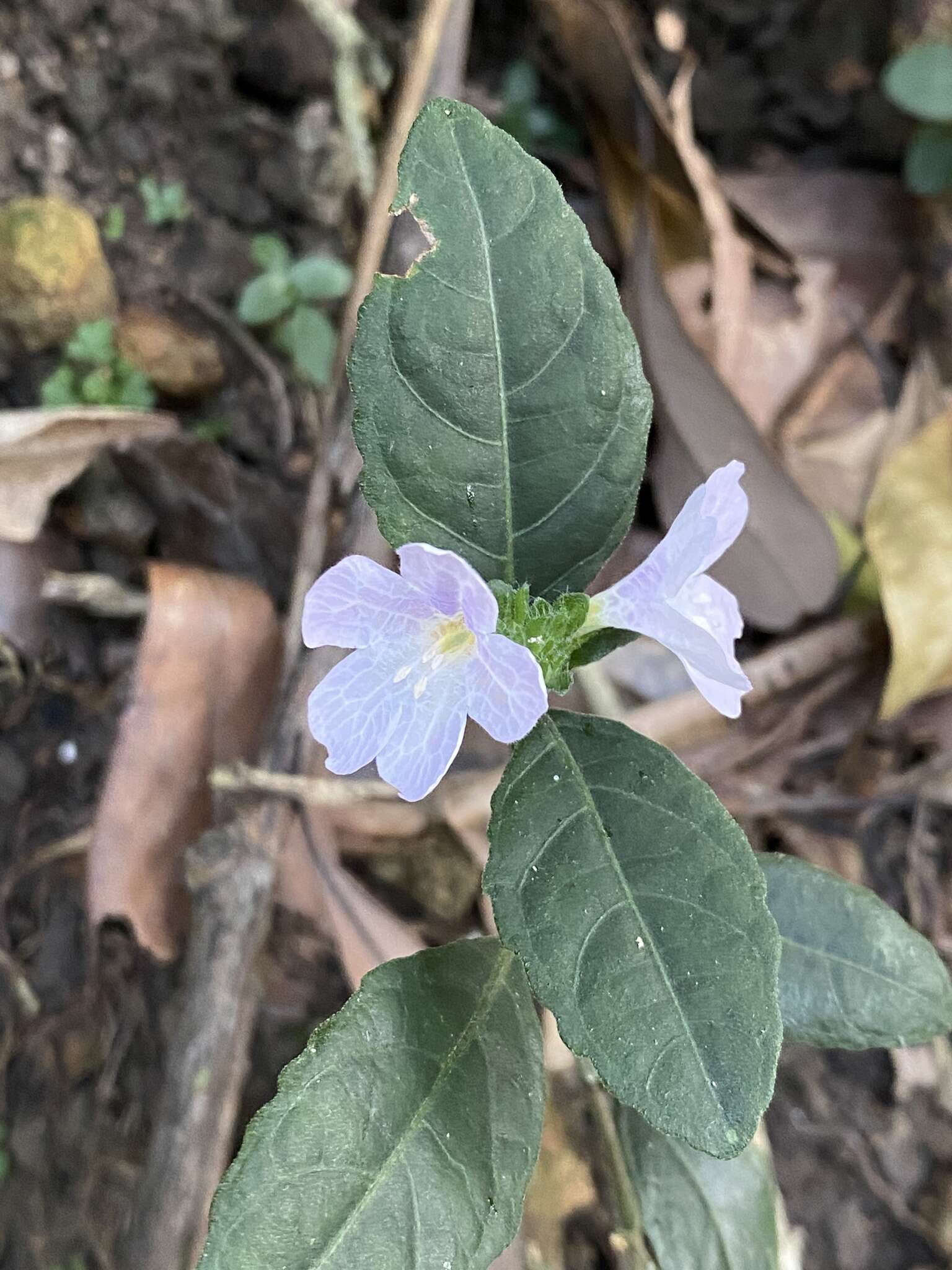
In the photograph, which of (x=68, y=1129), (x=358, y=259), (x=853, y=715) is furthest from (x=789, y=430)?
(x=68, y=1129)

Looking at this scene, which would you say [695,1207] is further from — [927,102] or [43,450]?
[927,102]

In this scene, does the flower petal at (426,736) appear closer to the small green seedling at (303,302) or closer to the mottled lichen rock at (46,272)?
the small green seedling at (303,302)

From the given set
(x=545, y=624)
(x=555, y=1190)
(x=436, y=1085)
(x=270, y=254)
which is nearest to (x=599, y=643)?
(x=545, y=624)

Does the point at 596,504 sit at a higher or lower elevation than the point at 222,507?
higher

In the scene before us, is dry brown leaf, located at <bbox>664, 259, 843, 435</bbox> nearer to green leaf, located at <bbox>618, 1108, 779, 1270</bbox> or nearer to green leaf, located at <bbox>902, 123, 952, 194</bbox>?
green leaf, located at <bbox>902, 123, 952, 194</bbox>

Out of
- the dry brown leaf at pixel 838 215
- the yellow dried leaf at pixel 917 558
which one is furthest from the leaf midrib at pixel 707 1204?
the dry brown leaf at pixel 838 215

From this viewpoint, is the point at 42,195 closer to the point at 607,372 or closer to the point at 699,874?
the point at 607,372
